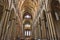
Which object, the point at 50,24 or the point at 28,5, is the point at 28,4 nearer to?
the point at 28,5

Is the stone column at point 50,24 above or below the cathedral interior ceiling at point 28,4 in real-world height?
below

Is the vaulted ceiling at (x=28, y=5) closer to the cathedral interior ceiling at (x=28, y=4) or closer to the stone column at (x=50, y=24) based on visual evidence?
the cathedral interior ceiling at (x=28, y=4)

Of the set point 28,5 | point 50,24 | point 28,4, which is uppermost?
point 28,4

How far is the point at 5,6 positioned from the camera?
19.3 meters

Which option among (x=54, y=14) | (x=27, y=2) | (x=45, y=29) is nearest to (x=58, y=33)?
(x=54, y=14)

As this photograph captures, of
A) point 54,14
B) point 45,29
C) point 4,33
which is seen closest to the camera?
point 4,33

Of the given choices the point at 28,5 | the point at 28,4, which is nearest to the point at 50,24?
the point at 28,4

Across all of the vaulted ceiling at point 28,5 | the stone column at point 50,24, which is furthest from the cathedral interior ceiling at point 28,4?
the stone column at point 50,24

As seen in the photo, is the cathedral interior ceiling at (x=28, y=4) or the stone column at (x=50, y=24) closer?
the stone column at (x=50, y=24)

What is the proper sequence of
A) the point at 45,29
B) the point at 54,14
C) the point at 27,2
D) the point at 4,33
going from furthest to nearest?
the point at 27,2, the point at 45,29, the point at 54,14, the point at 4,33

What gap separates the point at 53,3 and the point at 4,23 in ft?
21.9

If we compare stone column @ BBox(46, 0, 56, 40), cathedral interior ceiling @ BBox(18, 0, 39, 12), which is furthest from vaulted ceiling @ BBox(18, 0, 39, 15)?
stone column @ BBox(46, 0, 56, 40)

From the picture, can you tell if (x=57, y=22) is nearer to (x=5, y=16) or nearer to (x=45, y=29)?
(x=45, y=29)

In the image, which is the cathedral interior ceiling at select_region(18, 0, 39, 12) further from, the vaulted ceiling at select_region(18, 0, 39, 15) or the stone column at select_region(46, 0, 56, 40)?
the stone column at select_region(46, 0, 56, 40)
